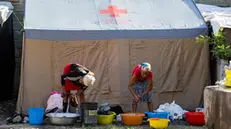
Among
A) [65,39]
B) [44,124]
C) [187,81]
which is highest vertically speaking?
[65,39]

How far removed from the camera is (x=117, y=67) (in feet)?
34.8

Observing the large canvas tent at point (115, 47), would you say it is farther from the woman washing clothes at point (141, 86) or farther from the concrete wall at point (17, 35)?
the concrete wall at point (17, 35)

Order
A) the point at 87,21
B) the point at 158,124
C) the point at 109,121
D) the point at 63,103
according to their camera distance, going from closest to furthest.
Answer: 1. the point at 158,124
2. the point at 109,121
3. the point at 63,103
4. the point at 87,21

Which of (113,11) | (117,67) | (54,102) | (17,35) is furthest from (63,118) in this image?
(17,35)

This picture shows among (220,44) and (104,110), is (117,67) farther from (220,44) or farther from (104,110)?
(220,44)

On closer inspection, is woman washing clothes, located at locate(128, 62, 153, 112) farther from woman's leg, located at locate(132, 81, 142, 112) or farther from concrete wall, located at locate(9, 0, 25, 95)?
concrete wall, located at locate(9, 0, 25, 95)

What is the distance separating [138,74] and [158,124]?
1595mm

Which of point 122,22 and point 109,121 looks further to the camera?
point 122,22

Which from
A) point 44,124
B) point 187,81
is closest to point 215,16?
point 187,81

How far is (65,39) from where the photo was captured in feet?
32.6

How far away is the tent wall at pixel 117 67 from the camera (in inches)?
407

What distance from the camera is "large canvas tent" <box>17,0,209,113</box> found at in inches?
400

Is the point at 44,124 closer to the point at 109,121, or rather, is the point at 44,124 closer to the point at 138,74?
the point at 109,121

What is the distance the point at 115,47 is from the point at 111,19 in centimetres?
62
